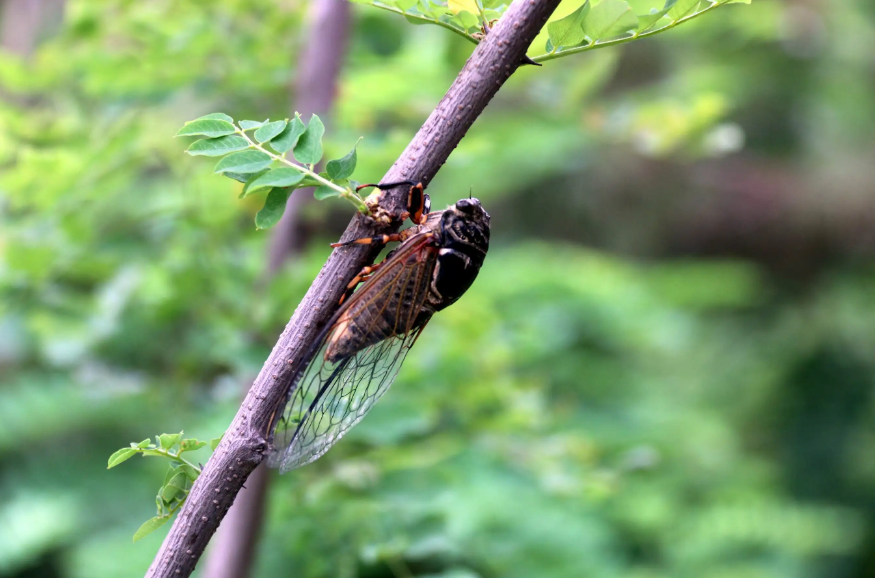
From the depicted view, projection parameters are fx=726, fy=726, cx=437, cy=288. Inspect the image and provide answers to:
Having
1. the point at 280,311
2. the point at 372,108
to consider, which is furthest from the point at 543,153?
the point at 280,311

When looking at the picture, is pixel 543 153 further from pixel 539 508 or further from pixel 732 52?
pixel 732 52

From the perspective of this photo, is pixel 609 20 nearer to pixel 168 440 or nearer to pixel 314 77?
pixel 168 440

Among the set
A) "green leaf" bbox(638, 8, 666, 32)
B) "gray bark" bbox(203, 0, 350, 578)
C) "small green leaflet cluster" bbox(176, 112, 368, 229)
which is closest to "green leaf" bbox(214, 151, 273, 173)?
"small green leaflet cluster" bbox(176, 112, 368, 229)

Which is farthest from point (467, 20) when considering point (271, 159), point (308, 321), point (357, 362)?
point (357, 362)

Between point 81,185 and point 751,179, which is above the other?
point 751,179

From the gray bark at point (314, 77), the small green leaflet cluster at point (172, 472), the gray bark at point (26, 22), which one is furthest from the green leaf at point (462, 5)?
the gray bark at point (26, 22)

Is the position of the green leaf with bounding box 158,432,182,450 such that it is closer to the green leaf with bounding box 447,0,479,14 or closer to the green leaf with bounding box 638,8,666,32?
the green leaf with bounding box 447,0,479,14

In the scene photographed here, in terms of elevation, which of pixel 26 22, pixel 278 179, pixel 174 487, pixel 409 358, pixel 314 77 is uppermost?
pixel 26 22
